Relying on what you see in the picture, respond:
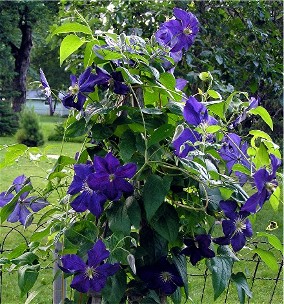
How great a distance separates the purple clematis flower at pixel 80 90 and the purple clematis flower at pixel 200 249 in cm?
33

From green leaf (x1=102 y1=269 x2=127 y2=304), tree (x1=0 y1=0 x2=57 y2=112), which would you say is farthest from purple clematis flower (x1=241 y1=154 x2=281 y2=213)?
tree (x1=0 y1=0 x2=57 y2=112)

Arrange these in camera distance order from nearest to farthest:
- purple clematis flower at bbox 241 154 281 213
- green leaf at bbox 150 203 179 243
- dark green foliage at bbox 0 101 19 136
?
purple clematis flower at bbox 241 154 281 213
green leaf at bbox 150 203 179 243
dark green foliage at bbox 0 101 19 136

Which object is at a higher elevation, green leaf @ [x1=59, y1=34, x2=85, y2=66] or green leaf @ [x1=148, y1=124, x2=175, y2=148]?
green leaf @ [x1=59, y1=34, x2=85, y2=66]

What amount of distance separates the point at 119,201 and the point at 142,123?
0.48ft

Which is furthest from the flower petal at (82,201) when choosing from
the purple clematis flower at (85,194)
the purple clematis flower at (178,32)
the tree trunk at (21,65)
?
the tree trunk at (21,65)

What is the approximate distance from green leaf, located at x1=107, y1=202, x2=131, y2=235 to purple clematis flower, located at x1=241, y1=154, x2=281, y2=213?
0.67 feet

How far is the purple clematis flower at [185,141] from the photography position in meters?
0.95

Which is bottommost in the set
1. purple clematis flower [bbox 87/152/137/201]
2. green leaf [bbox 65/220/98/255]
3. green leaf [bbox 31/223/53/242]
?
green leaf [bbox 31/223/53/242]

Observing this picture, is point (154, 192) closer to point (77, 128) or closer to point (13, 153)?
point (77, 128)

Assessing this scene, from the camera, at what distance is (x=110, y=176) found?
93 cm

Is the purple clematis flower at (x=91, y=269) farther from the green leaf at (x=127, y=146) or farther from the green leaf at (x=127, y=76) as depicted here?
the green leaf at (x=127, y=76)

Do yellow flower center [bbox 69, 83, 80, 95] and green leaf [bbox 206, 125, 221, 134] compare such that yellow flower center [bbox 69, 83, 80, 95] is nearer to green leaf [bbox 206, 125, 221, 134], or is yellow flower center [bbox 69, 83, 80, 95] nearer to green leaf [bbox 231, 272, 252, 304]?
green leaf [bbox 206, 125, 221, 134]

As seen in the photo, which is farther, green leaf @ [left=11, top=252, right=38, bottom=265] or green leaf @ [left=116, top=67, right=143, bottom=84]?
green leaf @ [left=11, top=252, right=38, bottom=265]

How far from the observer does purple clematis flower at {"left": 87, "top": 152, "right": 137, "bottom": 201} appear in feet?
3.07
